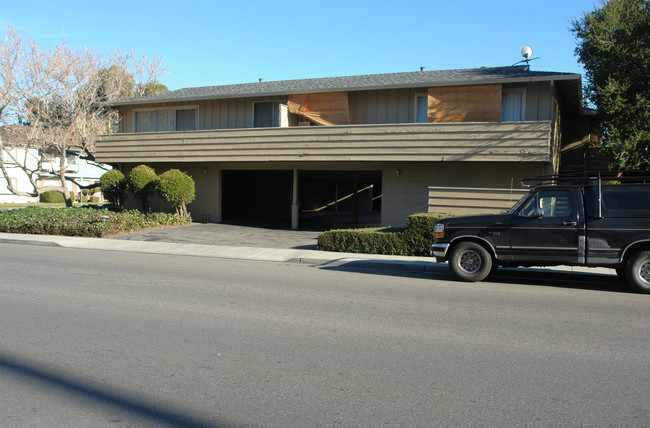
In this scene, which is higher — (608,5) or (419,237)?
(608,5)

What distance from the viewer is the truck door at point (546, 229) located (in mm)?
10180

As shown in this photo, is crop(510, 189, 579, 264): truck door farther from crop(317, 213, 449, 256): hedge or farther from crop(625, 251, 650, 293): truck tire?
crop(317, 213, 449, 256): hedge

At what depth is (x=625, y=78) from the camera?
18.3 m

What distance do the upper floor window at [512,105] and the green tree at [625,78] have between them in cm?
264

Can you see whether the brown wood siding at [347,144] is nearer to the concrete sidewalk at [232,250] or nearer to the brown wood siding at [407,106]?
the brown wood siding at [407,106]

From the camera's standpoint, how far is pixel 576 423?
13.0 ft

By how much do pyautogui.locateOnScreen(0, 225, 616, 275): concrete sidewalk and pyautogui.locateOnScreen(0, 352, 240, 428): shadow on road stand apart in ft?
29.0

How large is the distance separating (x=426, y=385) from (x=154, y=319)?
3.90 meters

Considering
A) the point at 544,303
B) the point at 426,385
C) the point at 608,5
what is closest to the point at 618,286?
the point at 544,303

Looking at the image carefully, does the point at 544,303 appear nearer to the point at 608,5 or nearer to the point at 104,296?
the point at 104,296

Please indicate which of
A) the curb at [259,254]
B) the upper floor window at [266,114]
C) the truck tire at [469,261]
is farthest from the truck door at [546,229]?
the upper floor window at [266,114]

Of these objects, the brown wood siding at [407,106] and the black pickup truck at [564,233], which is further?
the brown wood siding at [407,106]

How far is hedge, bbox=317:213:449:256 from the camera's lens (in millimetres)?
14531

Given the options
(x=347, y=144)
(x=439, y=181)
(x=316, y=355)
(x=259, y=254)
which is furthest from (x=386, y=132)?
(x=316, y=355)
